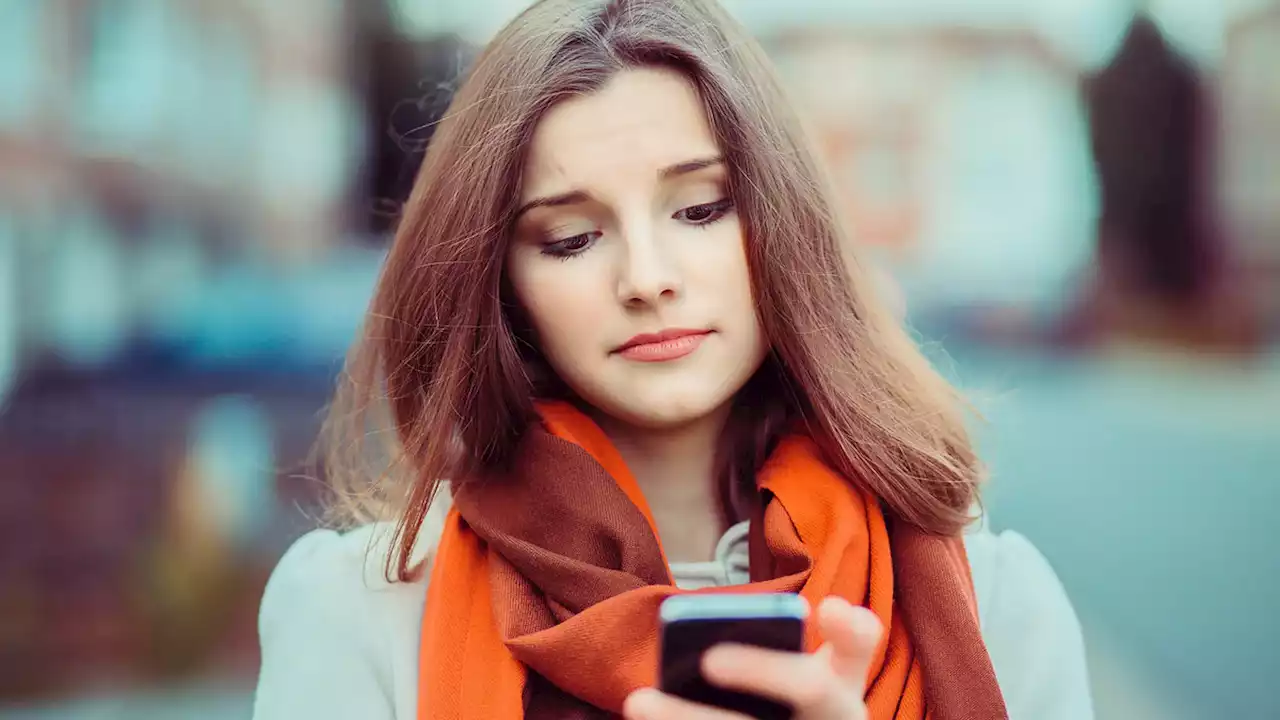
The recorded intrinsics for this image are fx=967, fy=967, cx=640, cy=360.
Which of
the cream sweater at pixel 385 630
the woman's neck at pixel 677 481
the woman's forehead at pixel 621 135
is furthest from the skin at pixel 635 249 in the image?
the cream sweater at pixel 385 630

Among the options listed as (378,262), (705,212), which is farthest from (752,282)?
(378,262)

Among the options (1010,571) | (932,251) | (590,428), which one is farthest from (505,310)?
(932,251)

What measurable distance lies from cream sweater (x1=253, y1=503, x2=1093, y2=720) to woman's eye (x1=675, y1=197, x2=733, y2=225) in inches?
15.3

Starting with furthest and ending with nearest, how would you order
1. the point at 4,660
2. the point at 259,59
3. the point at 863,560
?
the point at 259,59 < the point at 4,660 < the point at 863,560

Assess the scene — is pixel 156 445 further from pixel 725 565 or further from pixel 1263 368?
pixel 1263 368

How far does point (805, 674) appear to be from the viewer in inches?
31.4

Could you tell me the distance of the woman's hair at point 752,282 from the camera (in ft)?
3.60

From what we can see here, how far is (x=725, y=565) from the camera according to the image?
120 cm

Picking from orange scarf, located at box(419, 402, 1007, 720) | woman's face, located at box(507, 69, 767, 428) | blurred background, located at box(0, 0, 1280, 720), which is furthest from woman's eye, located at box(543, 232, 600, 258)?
blurred background, located at box(0, 0, 1280, 720)

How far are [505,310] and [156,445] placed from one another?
77.9 inches

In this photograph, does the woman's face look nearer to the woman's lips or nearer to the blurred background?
the woman's lips

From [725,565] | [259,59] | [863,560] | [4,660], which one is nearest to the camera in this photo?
[863,560]

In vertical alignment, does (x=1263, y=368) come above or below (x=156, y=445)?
above

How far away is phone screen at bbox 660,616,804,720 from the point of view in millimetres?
770
